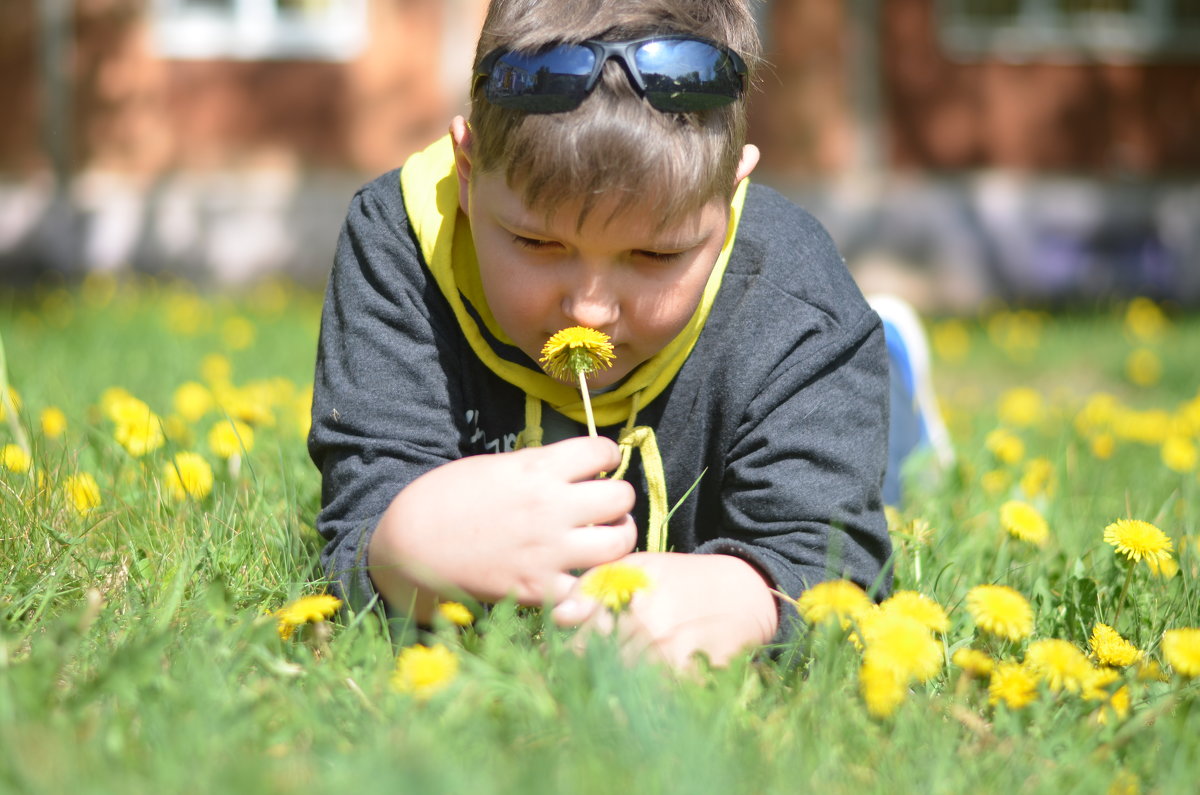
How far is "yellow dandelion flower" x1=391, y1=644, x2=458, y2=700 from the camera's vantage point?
1.46m

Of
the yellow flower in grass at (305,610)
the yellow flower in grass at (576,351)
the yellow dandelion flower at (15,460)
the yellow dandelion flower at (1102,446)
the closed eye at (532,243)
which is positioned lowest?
the yellow dandelion flower at (1102,446)

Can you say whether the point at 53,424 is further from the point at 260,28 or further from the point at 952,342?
the point at 260,28

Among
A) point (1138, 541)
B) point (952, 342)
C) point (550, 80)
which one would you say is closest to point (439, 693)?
point (550, 80)

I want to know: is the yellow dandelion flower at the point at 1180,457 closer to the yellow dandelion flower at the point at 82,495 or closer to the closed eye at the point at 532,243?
the closed eye at the point at 532,243

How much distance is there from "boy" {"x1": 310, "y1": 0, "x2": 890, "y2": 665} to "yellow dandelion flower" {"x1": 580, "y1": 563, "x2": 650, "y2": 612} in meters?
0.08

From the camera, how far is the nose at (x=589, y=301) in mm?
1814

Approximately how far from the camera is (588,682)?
60.0 inches

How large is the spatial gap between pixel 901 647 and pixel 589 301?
0.68 metres

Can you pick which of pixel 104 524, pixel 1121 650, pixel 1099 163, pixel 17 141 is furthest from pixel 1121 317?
pixel 17 141

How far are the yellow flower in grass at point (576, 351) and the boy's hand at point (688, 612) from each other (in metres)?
0.31

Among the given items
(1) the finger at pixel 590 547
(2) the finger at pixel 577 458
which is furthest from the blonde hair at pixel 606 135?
(1) the finger at pixel 590 547

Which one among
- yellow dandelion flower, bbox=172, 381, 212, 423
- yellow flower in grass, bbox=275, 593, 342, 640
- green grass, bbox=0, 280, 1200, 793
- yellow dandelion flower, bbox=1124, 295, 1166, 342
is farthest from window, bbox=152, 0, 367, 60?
yellow flower in grass, bbox=275, 593, 342, 640

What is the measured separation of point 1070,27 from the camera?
1186 centimetres

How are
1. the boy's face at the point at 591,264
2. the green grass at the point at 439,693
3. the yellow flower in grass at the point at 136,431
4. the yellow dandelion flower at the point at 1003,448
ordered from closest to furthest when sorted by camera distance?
the green grass at the point at 439,693 < the boy's face at the point at 591,264 < the yellow flower in grass at the point at 136,431 < the yellow dandelion flower at the point at 1003,448
